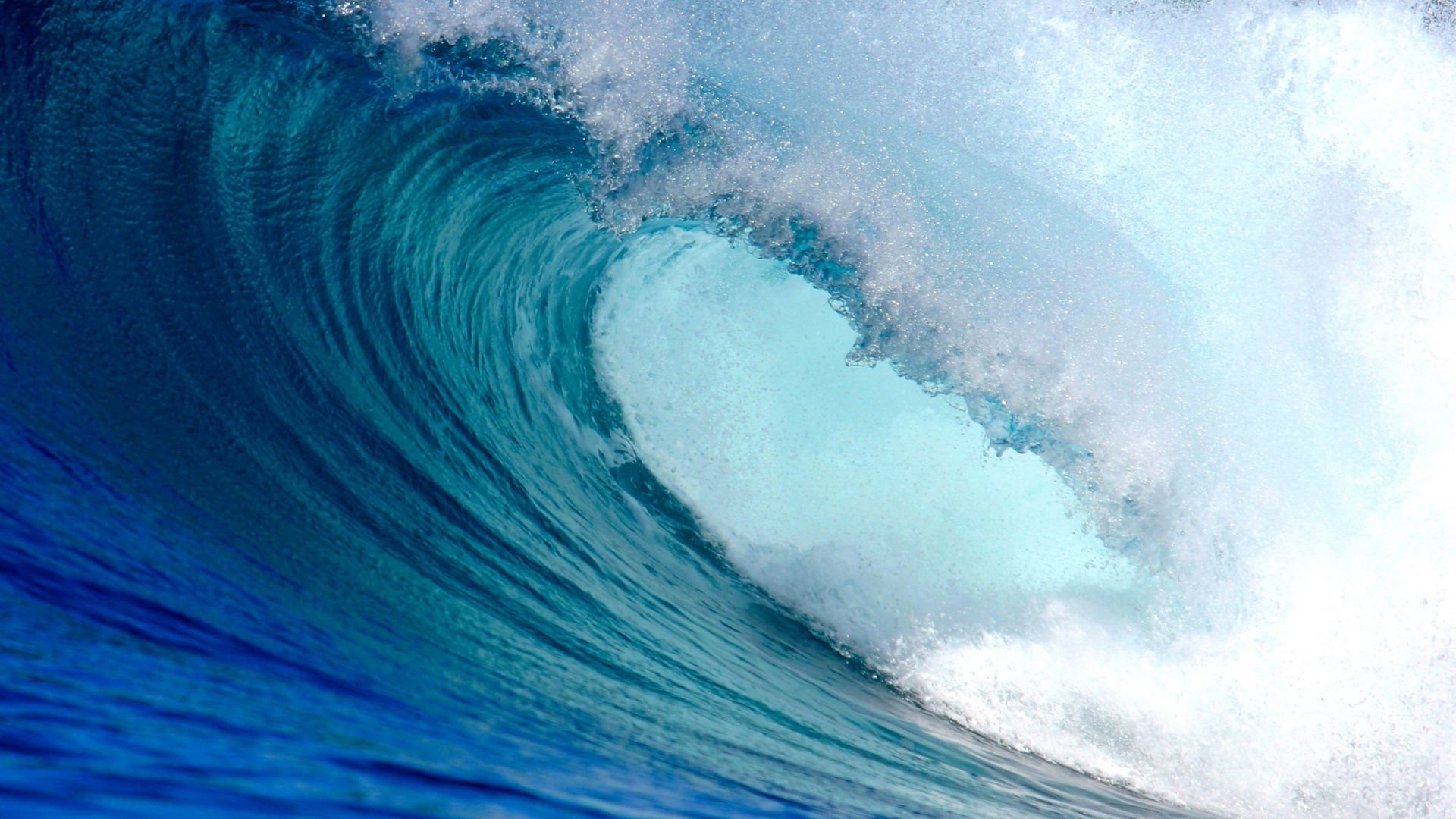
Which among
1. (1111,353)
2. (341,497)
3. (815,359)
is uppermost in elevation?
(1111,353)

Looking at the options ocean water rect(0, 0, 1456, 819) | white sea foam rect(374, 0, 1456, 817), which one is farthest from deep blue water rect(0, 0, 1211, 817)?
white sea foam rect(374, 0, 1456, 817)

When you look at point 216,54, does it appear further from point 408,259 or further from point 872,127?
point 872,127

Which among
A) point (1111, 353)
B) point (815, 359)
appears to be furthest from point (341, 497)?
point (1111, 353)

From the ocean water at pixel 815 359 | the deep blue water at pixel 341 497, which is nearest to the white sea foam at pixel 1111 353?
the ocean water at pixel 815 359

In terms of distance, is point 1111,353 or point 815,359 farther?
point 815,359

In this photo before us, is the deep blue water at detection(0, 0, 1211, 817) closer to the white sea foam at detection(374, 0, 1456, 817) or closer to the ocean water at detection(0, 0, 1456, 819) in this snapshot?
the ocean water at detection(0, 0, 1456, 819)

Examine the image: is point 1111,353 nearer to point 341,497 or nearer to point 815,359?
point 815,359
